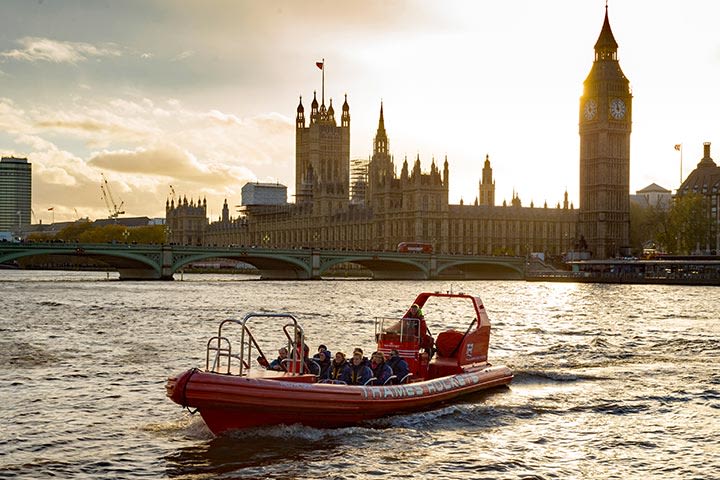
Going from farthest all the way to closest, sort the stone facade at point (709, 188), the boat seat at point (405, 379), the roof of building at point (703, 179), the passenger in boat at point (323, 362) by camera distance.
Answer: the roof of building at point (703, 179)
the stone facade at point (709, 188)
the boat seat at point (405, 379)
the passenger in boat at point (323, 362)

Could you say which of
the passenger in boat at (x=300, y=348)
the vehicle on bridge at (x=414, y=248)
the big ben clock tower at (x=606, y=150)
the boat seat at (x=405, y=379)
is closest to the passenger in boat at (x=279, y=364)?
→ the passenger in boat at (x=300, y=348)

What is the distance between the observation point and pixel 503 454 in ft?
75.2

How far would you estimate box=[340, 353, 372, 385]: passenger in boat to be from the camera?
2536cm

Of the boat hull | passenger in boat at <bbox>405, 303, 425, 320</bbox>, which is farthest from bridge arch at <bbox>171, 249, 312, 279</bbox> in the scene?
the boat hull

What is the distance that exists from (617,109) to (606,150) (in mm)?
7949

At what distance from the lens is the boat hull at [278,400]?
72.4ft

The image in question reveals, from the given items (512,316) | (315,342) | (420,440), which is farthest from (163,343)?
(512,316)

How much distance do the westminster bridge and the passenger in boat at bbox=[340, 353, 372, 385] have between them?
3188 inches

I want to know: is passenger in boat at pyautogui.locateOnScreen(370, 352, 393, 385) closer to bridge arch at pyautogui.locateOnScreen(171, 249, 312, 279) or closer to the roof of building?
bridge arch at pyautogui.locateOnScreen(171, 249, 312, 279)

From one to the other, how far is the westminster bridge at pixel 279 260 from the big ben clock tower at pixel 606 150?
4060cm

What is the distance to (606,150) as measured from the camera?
18662cm

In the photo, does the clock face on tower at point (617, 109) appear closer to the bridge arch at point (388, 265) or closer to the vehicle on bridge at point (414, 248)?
the vehicle on bridge at point (414, 248)

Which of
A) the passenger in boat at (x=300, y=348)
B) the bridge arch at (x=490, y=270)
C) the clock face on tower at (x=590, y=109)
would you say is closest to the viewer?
the passenger in boat at (x=300, y=348)

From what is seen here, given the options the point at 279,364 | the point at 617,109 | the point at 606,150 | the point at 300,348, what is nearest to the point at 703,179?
the point at 606,150
